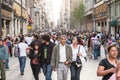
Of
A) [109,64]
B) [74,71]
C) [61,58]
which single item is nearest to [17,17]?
[74,71]

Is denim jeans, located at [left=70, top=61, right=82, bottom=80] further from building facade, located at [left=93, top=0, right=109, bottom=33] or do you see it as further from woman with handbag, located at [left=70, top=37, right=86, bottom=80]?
building facade, located at [left=93, top=0, right=109, bottom=33]

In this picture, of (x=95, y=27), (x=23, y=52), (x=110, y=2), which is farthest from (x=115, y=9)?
(x=23, y=52)

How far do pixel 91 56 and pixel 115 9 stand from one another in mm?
32627

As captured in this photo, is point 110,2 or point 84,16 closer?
point 110,2

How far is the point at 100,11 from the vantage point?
74312 millimetres

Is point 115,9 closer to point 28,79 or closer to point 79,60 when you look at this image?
point 28,79

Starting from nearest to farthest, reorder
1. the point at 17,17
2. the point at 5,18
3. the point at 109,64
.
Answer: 1. the point at 109,64
2. the point at 5,18
3. the point at 17,17

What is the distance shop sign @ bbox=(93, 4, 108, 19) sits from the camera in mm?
67875

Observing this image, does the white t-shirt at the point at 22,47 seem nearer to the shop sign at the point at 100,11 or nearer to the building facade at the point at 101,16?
the building facade at the point at 101,16

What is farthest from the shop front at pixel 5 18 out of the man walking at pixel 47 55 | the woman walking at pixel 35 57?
the man walking at pixel 47 55

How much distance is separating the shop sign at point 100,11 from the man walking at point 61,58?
56520 millimetres

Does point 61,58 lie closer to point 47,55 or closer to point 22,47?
point 47,55

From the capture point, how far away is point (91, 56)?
88.2ft

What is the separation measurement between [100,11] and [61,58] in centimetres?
6424
